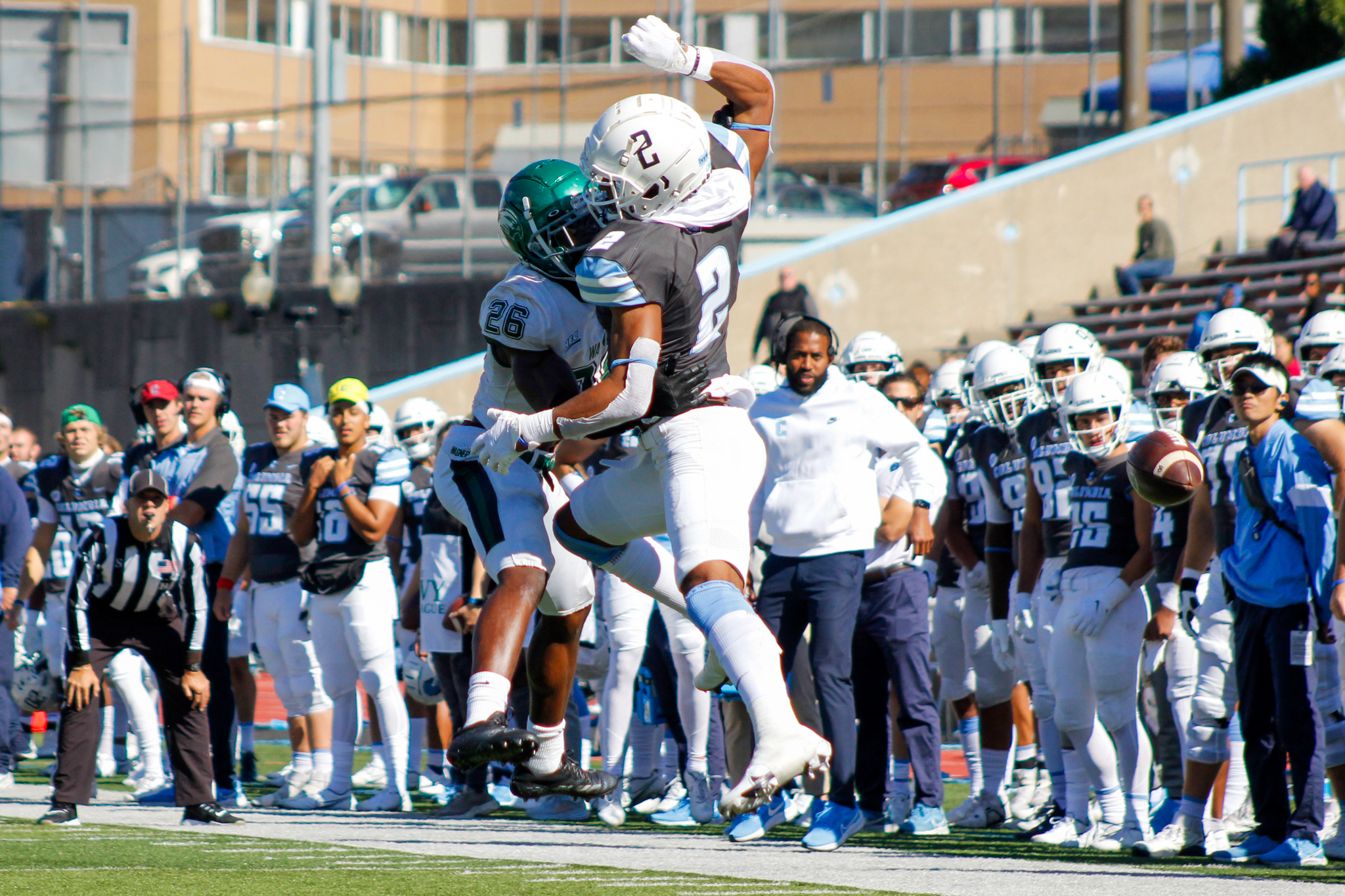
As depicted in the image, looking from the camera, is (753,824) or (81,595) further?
(81,595)

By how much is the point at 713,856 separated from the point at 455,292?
A: 1312 cm

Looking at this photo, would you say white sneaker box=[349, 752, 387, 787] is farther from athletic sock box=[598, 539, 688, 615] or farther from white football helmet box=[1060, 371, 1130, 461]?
athletic sock box=[598, 539, 688, 615]

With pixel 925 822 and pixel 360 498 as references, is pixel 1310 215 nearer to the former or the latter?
A: pixel 925 822

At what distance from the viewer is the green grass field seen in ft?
20.1

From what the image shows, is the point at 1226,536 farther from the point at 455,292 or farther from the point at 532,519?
the point at 455,292

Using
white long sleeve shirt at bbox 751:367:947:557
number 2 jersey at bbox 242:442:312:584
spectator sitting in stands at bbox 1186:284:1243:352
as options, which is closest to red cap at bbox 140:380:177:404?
number 2 jersey at bbox 242:442:312:584

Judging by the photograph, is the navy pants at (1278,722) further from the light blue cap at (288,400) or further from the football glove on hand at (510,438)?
the light blue cap at (288,400)

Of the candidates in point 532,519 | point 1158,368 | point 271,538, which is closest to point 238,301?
point 271,538

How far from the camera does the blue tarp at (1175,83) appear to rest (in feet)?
65.7

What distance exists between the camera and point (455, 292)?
1944 cm

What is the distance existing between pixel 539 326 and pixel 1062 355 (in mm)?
3423

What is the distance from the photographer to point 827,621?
25.2 ft

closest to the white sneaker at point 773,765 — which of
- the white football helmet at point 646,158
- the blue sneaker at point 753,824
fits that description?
the white football helmet at point 646,158

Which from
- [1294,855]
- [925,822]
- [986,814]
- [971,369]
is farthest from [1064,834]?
[971,369]
